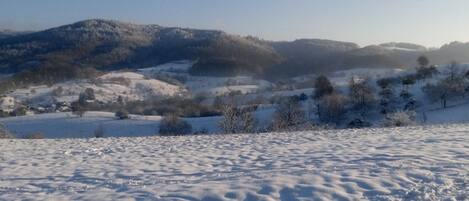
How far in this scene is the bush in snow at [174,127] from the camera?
5058 centimetres

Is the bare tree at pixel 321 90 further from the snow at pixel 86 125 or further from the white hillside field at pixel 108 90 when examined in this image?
the white hillside field at pixel 108 90

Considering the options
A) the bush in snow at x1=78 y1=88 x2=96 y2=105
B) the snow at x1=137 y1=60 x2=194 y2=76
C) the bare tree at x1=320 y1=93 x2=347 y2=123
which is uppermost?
the snow at x1=137 y1=60 x2=194 y2=76

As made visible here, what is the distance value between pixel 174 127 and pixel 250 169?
39.6 m

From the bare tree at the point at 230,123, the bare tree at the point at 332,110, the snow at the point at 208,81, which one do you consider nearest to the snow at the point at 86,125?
the bare tree at the point at 332,110

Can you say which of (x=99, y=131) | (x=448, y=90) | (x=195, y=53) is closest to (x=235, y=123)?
(x=99, y=131)

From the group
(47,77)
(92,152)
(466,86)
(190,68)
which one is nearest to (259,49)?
(190,68)

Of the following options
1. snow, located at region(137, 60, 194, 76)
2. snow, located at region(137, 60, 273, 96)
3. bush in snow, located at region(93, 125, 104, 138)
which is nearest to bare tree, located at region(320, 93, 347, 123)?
bush in snow, located at region(93, 125, 104, 138)

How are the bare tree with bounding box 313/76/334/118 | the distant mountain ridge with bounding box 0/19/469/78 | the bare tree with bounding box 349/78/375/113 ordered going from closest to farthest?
the bare tree with bounding box 349/78/375/113
the bare tree with bounding box 313/76/334/118
the distant mountain ridge with bounding box 0/19/469/78

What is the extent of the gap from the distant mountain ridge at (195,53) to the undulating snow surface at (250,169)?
11780 cm

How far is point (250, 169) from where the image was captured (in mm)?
12391

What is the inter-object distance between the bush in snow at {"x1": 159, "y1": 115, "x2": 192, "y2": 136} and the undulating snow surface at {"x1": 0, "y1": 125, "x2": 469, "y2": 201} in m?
31.8

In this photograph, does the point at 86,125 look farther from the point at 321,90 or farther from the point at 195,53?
the point at 195,53

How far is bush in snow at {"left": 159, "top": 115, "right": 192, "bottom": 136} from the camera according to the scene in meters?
50.6

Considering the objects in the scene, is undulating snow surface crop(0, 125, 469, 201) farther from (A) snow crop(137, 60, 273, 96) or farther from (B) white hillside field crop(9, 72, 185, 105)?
(A) snow crop(137, 60, 273, 96)
